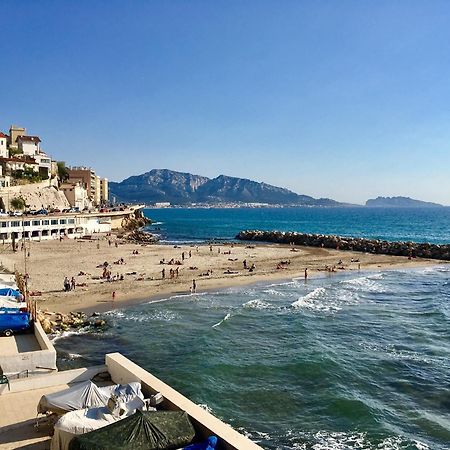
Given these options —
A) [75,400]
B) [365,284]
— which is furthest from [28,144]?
[75,400]

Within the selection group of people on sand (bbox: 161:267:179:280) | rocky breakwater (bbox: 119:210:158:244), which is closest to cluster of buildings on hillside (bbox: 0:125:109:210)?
rocky breakwater (bbox: 119:210:158:244)

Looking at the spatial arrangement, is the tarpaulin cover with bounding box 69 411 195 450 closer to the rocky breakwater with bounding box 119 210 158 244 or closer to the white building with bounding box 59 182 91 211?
the rocky breakwater with bounding box 119 210 158 244

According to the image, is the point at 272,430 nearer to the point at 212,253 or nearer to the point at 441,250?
the point at 212,253

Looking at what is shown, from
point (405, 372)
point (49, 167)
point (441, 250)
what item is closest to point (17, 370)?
point (405, 372)

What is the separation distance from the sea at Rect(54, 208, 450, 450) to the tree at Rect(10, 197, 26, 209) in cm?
4952

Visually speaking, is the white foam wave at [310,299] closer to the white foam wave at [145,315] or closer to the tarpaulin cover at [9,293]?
the white foam wave at [145,315]

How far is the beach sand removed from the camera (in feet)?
108

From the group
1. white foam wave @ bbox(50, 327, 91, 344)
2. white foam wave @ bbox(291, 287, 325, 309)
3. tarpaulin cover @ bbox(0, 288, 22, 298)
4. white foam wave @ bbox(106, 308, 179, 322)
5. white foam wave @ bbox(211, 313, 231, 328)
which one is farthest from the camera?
white foam wave @ bbox(291, 287, 325, 309)

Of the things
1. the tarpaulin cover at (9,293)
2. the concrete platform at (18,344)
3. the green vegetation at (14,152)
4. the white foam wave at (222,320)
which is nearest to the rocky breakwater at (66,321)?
the tarpaulin cover at (9,293)

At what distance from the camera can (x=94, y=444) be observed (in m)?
7.31

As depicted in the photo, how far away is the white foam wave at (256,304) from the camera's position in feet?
99.3

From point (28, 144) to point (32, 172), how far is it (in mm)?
19031

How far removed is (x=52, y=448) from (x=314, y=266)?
4375cm

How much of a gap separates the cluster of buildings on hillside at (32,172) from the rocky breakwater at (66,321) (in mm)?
52886
